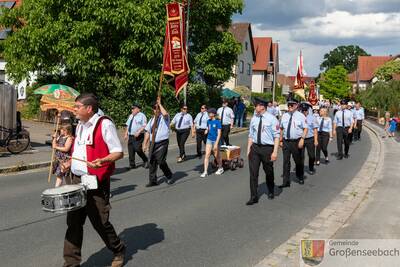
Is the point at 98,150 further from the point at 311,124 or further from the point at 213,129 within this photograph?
the point at 311,124

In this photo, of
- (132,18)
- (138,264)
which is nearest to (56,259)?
(138,264)

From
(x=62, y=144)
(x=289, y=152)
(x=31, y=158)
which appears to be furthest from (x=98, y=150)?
(x=31, y=158)

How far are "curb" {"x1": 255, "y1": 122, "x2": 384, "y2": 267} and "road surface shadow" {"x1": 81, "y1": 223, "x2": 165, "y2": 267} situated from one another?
1.48m

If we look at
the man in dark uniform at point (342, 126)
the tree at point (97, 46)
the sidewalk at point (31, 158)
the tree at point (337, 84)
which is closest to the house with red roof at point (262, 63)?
the tree at point (337, 84)

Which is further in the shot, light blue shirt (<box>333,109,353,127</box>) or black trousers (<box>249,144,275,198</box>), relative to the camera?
light blue shirt (<box>333,109,353,127</box>)

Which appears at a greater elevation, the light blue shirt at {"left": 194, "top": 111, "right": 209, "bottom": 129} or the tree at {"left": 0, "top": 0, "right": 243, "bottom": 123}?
the tree at {"left": 0, "top": 0, "right": 243, "bottom": 123}

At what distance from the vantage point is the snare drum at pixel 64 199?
428 cm

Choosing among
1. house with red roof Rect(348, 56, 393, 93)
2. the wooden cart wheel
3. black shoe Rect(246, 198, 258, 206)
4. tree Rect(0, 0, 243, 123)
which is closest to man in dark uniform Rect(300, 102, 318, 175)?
the wooden cart wheel

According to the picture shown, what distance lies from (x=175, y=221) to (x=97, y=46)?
1675cm

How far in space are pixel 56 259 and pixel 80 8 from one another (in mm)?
17809

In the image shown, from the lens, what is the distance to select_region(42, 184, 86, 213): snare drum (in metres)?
4.28

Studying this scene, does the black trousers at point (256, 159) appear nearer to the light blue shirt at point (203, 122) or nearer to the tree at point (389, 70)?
the light blue shirt at point (203, 122)

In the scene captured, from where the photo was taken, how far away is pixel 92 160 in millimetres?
4574

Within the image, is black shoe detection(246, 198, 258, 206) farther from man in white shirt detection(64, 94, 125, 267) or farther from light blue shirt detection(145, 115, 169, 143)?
man in white shirt detection(64, 94, 125, 267)
